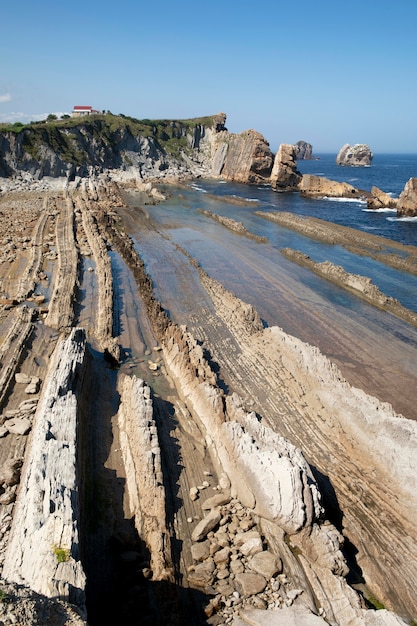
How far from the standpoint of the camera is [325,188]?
70.3 m

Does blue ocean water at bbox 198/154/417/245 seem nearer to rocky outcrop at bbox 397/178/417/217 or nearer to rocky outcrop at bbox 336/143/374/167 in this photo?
rocky outcrop at bbox 397/178/417/217

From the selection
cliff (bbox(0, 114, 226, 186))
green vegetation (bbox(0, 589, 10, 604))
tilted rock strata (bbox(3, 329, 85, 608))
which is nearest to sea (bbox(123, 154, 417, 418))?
tilted rock strata (bbox(3, 329, 85, 608))

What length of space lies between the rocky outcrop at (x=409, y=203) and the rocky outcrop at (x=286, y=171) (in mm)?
25373

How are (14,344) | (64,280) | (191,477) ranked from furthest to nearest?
(64,280)
(14,344)
(191,477)

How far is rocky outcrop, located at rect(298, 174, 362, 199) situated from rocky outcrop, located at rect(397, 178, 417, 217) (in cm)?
1456

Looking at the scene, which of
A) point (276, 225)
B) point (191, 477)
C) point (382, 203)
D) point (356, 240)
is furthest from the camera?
point (382, 203)

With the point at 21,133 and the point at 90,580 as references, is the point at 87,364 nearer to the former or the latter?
the point at 90,580

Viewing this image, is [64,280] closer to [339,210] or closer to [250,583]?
[250,583]

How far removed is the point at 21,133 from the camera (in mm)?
61281

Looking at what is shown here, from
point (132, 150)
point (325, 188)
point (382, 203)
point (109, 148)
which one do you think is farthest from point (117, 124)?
point (382, 203)

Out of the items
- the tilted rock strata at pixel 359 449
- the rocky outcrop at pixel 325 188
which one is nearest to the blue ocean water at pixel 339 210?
the rocky outcrop at pixel 325 188

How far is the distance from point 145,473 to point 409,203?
5339cm

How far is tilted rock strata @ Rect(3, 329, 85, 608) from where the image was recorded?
24.0 ft

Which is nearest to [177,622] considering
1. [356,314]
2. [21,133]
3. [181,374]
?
[181,374]
